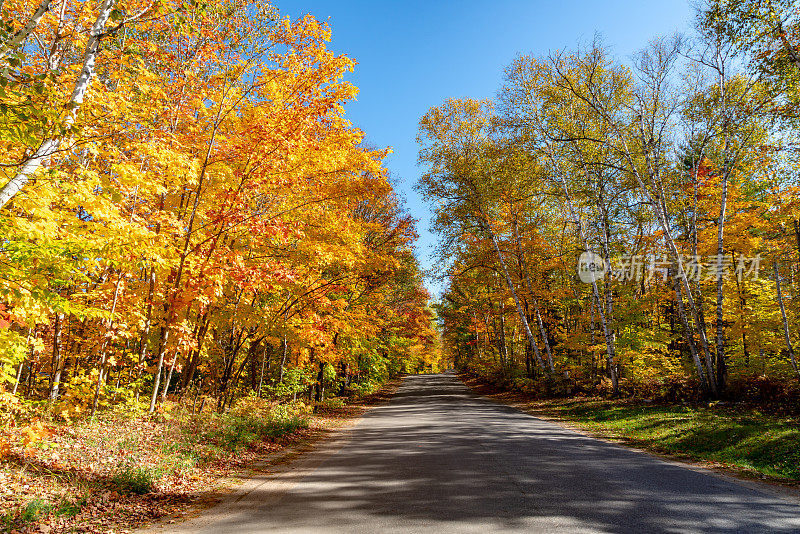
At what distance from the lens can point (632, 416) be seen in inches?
503

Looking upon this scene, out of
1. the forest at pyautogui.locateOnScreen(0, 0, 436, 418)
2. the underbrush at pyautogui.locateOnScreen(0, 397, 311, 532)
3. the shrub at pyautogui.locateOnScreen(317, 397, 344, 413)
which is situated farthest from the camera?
the shrub at pyautogui.locateOnScreen(317, 397, 344, 413)

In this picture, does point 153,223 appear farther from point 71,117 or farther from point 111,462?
point 111,462

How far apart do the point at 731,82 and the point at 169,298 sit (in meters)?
17.5

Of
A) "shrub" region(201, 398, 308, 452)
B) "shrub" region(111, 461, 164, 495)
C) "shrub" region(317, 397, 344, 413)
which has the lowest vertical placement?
"shrub" region(317, 397, 344, 413)

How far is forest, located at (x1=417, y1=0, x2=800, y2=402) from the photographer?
12.6 m

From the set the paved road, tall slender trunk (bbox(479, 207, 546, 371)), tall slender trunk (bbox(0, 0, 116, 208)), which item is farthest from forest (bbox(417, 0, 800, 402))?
tall slender trunk (bbox(0, 0, 116, 208))

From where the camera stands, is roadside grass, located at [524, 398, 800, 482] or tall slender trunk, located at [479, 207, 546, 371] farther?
tall slender trunk, located at [479, 207, 546, 371]

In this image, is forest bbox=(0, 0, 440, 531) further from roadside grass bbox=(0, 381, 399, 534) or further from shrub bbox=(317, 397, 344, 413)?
shrub bbox=(317, 397, 344, 413)

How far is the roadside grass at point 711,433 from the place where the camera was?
7.47m

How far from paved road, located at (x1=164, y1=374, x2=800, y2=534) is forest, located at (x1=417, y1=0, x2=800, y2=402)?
7.60 m

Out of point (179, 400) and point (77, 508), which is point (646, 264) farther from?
point (77, 508)

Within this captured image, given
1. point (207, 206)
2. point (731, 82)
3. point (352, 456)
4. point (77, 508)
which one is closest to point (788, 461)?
point (352, 456)

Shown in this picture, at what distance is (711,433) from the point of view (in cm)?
938

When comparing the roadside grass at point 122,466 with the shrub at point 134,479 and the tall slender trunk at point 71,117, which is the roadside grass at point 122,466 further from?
the tall slender trunk at point 71,117
